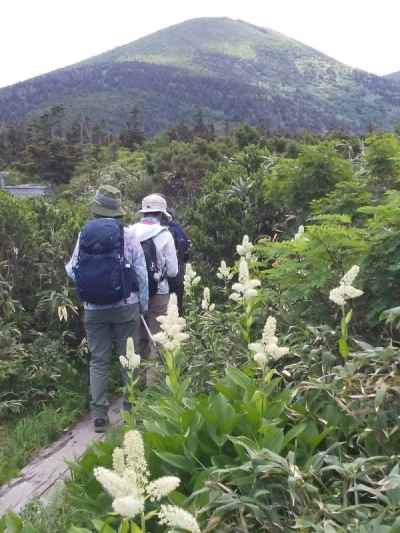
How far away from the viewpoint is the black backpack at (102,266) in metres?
5.20

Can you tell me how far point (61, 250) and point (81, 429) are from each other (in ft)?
7.46

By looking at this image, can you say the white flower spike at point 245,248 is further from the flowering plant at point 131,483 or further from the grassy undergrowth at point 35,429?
the flowering plant at point 131,483

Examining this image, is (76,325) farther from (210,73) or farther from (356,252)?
(210,73)

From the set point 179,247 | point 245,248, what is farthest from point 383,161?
point 179,247

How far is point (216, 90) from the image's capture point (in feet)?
424

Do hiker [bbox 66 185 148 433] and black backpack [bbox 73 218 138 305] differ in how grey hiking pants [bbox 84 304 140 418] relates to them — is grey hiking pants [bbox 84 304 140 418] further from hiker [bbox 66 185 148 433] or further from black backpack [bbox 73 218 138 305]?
black backpack [bbox 73 218 138 305]

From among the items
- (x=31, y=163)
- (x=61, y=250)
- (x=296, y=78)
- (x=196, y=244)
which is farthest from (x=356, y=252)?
(x=296, y=78)

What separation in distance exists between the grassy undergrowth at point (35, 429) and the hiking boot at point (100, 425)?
449 millimetres

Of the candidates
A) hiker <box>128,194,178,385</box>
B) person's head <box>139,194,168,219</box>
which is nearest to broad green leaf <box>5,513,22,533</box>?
hiker <box>128,194,178,385</box>

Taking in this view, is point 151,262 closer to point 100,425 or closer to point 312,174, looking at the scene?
point 100,425

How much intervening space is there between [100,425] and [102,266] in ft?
4.87

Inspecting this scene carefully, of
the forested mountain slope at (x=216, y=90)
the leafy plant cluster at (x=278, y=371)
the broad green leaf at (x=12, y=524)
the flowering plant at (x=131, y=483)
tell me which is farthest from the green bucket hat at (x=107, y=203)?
the forested mountain slope at (x=216, y=90)

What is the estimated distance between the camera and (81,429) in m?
5.77

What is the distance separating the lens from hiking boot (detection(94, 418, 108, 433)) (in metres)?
5.52
